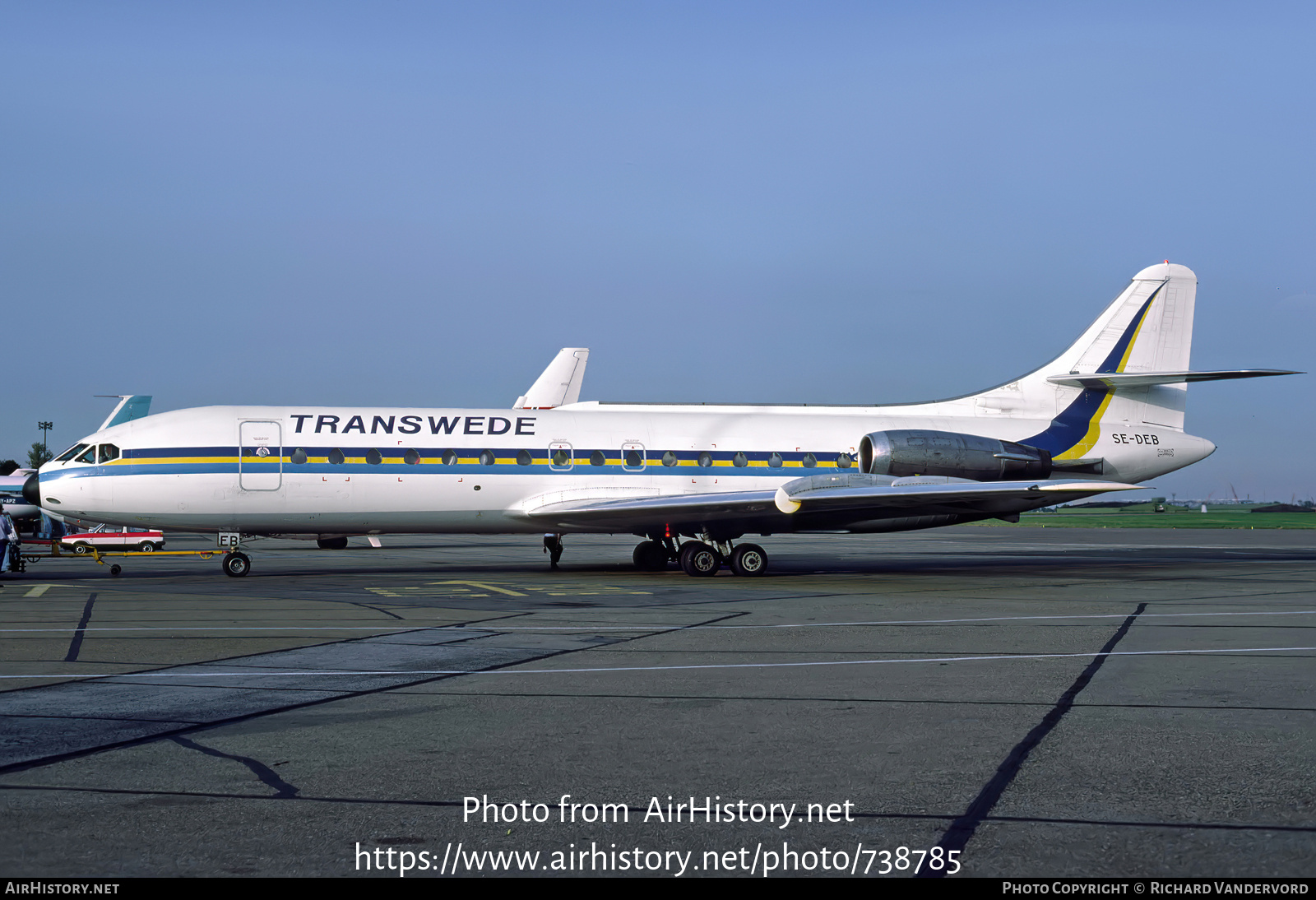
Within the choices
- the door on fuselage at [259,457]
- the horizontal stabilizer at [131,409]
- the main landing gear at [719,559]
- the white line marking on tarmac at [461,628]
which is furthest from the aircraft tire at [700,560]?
the horizontal stabilizer at [131,409]

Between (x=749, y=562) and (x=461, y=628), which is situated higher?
(x=461, y=628)

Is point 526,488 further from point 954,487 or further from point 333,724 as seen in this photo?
point 333,724

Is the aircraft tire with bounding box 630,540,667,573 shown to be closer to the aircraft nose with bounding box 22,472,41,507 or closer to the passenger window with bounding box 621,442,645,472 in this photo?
the passenger window with bounding box 621,442,645,472

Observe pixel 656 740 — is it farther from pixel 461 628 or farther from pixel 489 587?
pixel 489 587

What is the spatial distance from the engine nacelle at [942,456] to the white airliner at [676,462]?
0.16 feet

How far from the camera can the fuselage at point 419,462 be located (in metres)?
22.7

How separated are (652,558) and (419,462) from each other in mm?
6189

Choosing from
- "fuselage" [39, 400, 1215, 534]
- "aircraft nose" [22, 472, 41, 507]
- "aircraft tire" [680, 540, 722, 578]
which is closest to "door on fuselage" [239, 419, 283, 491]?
"fuselage" [39, 400, 1215, 534]

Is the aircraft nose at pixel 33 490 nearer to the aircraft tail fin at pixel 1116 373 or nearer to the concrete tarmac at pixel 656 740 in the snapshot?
the concrete tarmac at pixel 656 740

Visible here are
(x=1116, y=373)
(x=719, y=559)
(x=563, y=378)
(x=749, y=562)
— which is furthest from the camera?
(x=563, y=378)

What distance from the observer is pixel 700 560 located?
24.0m

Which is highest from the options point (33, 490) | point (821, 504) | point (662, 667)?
point (33, 490)

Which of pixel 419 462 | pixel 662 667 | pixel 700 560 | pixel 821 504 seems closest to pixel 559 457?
pixel 419 462

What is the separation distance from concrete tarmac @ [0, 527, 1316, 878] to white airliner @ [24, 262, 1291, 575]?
7.10 metres
